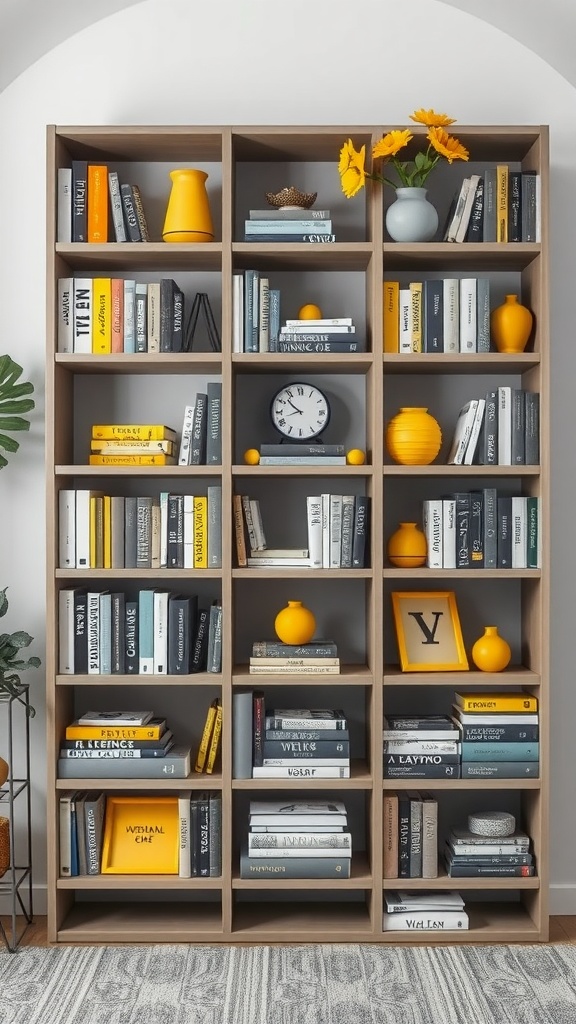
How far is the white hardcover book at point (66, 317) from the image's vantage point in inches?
112

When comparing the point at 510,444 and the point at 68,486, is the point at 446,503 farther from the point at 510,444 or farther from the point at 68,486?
the point at 68,486

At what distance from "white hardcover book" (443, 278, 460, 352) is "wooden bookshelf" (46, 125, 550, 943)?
7 centimetres

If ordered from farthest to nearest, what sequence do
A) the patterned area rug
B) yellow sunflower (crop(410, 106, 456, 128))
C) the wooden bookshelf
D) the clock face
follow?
1. the clock face
2. the wooden bookshelf
3. yellow sunflower (crop(410, 106, 456, 128))
4. the patterned area rug

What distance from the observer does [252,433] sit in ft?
10.1

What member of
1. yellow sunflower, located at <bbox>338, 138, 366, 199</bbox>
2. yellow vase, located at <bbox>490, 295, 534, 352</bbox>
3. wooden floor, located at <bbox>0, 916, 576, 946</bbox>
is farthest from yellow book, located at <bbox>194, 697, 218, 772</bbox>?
yellow sunflower, located at <bbox>338, 138, 366, 199</bbox>

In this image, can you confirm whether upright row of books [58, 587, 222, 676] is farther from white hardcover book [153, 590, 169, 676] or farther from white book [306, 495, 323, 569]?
white book [306, 495, 323, 569]

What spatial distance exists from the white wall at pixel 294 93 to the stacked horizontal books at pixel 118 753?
31cm

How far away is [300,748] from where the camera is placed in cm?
279

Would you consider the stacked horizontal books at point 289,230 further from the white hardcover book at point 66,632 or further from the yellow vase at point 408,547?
the white hardcover book at point 66,632

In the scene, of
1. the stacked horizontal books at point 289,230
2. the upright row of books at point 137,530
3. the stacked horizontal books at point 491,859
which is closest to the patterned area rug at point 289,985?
the stacked horizontal books at point 491,859

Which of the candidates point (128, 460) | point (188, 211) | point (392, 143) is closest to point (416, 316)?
point (392, 143)

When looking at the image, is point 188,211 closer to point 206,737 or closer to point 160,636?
point 160,636

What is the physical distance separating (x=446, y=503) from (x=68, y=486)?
1206 millimetres

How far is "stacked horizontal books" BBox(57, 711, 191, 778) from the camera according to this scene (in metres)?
2.79
